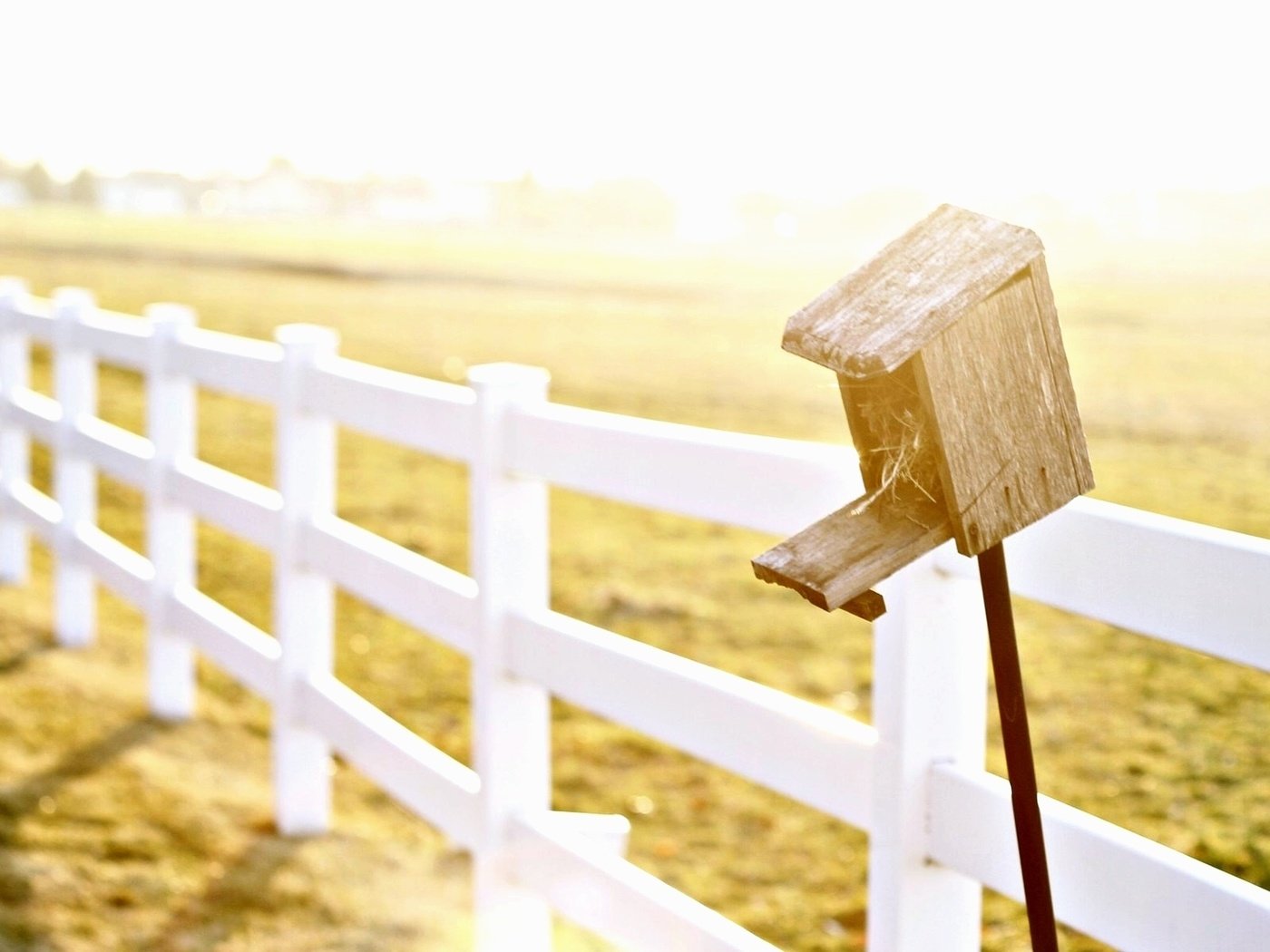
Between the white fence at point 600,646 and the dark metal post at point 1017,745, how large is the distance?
0.42m

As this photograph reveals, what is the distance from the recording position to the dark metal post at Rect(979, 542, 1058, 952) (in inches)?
Answer: 60.9

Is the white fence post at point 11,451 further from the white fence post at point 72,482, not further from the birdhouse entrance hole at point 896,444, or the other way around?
the birdhouse entrance hole at point 896,444

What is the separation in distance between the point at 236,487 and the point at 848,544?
3895 mm

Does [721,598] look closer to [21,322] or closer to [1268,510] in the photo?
[21,322]

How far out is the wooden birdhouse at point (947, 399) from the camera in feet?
4.96

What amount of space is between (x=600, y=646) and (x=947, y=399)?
68.7 inches

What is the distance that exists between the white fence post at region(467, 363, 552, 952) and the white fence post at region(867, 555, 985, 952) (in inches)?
50.9

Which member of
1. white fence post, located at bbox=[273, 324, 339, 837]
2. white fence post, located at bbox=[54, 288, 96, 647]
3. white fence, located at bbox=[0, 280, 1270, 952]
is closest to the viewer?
white fence, located at bbox=[0, 280, 1270, 952]

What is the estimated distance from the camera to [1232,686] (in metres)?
6.27

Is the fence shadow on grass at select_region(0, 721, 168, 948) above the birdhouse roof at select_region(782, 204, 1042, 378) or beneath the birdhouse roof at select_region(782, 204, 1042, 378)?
beneath

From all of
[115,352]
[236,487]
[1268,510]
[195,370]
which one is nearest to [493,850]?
[236,487]

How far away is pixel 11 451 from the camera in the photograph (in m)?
7.71

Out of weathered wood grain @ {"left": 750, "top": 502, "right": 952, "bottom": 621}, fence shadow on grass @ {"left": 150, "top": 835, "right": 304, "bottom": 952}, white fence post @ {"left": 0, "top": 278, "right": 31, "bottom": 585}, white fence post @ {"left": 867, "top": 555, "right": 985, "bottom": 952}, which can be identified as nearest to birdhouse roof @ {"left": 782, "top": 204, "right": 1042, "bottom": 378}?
weathered wood grain @ {"left": 750, "top": 502, "right": 952, "bottom": 621}

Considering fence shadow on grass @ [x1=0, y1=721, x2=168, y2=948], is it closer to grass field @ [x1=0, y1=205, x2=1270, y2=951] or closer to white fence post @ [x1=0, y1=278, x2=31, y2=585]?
grass field @ [x1=0, y1=205, x2=1270, y2=951]
